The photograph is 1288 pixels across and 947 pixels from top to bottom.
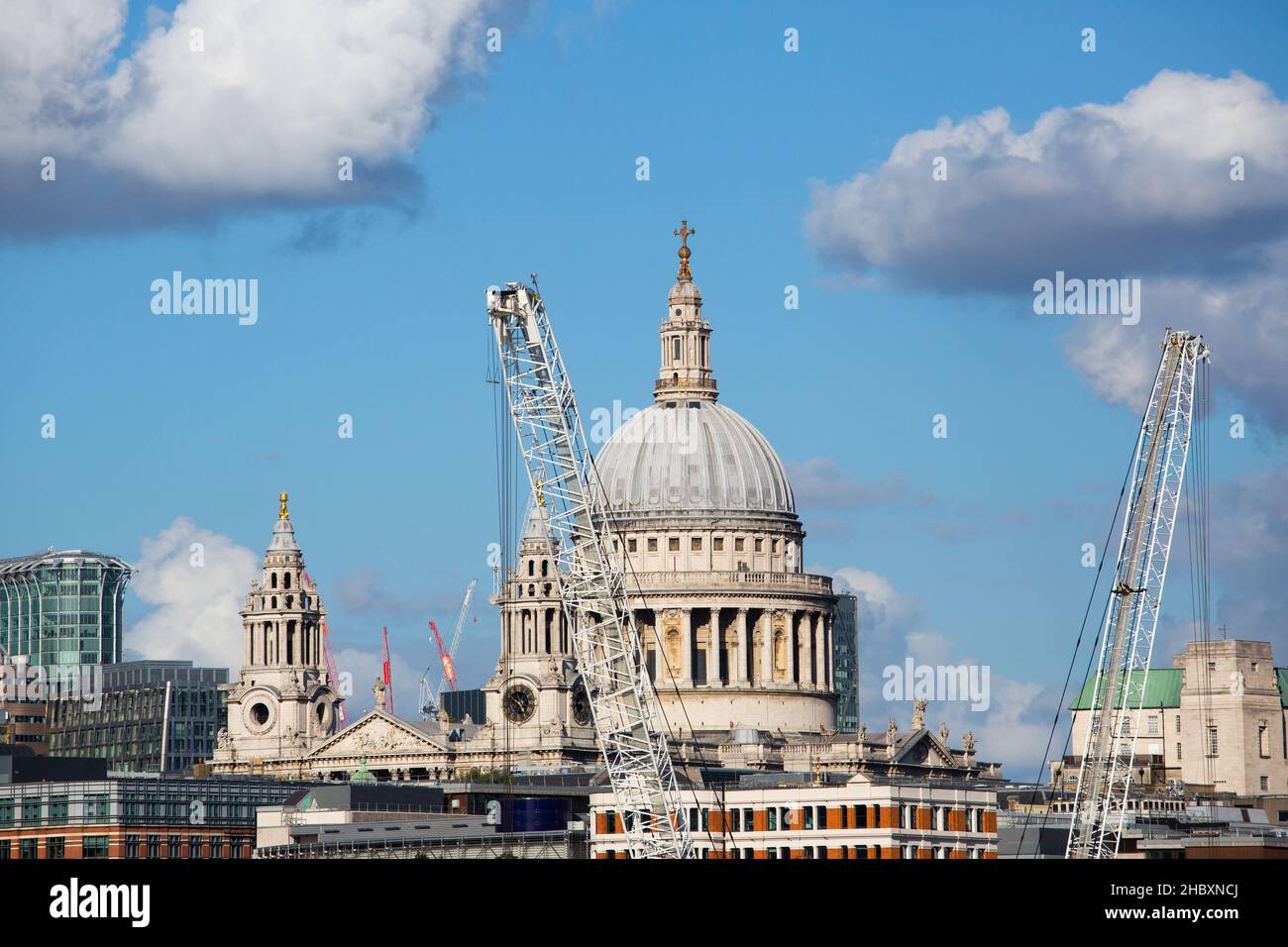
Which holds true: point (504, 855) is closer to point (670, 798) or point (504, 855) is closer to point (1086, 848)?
point (670, 798)

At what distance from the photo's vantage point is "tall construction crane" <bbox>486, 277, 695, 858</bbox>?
193 metres

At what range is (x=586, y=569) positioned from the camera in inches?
7677

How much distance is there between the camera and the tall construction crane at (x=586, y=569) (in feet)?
633

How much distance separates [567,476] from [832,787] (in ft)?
77.6
